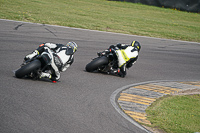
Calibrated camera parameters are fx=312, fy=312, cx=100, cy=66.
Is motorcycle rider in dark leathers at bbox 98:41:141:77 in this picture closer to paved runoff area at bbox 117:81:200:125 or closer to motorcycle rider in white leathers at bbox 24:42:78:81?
paved runoff area at bbox 117:81:200:125

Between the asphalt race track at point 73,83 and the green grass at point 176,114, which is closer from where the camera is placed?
the asphalt race track at point 73,83

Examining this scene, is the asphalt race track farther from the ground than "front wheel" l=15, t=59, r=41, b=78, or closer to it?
closer to it

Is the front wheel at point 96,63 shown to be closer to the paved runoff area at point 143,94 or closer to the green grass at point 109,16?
the paved runoff area at point 143,94

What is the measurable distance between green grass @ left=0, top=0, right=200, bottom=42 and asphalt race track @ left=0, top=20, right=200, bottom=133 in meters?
2.39

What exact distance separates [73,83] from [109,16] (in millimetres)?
15252

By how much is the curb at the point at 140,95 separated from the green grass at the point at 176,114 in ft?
0.63

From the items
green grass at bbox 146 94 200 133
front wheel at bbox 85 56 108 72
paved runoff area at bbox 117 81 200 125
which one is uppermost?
front wheel at bbox 85 56 108 72

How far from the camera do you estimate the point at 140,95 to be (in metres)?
7.82

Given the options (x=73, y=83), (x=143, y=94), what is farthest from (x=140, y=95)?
(x=73, y=83)

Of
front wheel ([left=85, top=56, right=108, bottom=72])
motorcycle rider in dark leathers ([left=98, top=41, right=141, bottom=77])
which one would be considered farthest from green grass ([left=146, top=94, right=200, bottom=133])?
front wheel ([left=85, top=56, right=108, bottom=72])

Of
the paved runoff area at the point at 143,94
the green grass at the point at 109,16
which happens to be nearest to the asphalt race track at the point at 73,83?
the paved runoff area at the point at 143,94

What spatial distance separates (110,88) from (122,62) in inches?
62.0

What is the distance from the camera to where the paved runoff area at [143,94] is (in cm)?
651

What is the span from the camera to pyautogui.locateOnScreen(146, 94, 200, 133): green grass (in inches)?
230
